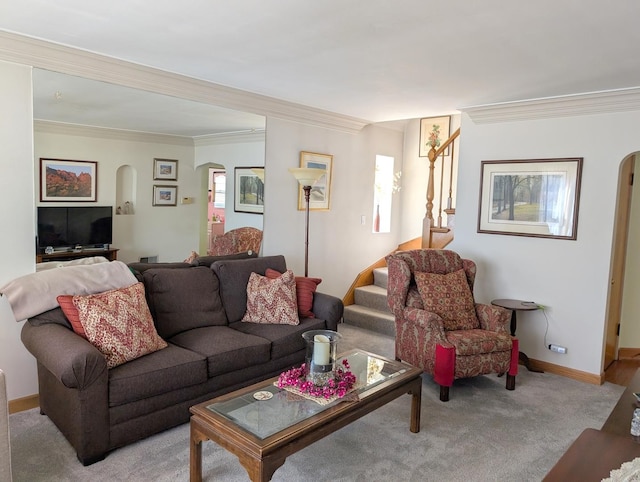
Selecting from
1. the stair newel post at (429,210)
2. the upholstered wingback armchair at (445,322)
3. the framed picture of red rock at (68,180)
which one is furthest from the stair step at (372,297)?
the framed picture of red rock at (68,180)

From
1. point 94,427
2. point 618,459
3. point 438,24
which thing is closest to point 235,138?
point 438,24

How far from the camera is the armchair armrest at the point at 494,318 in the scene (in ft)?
12.6

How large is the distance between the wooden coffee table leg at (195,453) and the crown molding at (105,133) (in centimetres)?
220

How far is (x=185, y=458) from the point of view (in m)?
2.62

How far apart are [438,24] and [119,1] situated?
1595 mm

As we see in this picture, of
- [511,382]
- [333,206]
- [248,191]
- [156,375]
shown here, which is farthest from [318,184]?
[156,375]

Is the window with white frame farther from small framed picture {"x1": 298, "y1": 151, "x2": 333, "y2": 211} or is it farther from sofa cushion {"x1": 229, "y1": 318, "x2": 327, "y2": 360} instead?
sofa cushion {"x1": 229, "y1": 318, "x2": 327, "y2": 360}

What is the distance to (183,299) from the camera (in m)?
3.54

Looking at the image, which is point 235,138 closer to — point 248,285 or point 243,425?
point 248,285

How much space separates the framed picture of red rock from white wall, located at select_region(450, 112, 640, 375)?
3362 mm

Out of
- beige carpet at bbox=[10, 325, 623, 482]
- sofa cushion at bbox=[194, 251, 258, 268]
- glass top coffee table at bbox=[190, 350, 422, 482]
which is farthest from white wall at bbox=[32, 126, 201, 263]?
glass top coffee table at bbox=[190, 350, 422, 482]

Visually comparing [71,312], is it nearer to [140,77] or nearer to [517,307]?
[140,77]

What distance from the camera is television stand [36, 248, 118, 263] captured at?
320 cm

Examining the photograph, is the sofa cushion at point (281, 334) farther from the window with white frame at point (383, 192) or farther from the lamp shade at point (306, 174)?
the window with white frame at point (383, 192)
